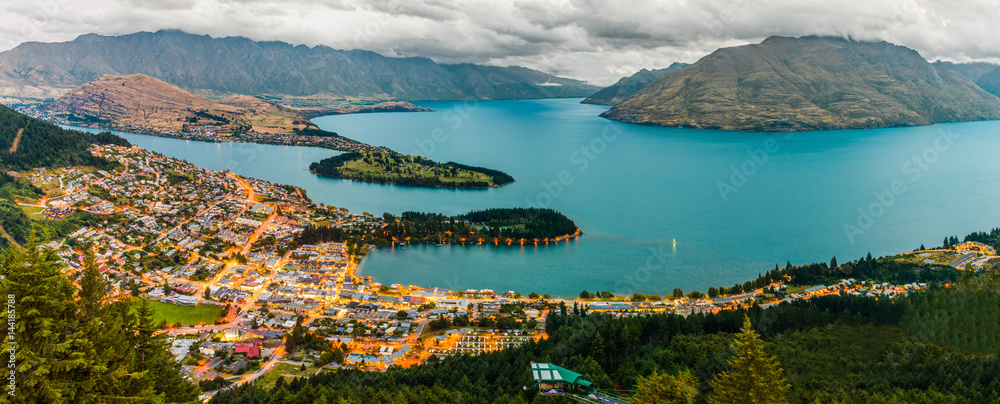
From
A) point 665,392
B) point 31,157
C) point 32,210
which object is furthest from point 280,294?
point 31,157

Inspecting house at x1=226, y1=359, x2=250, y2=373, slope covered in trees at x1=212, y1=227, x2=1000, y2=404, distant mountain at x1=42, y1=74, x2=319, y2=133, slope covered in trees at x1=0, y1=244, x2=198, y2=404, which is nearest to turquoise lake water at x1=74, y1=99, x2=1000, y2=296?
slope covered in trees at x1=212, y1=227, x2=1000, y2=404

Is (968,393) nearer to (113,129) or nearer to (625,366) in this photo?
(625,366)

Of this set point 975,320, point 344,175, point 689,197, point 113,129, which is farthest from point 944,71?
point 113,129

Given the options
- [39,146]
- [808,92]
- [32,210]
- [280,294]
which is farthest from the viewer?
[808,92]

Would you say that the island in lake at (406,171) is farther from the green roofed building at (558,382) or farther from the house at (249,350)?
the green roofed building at (558,382)

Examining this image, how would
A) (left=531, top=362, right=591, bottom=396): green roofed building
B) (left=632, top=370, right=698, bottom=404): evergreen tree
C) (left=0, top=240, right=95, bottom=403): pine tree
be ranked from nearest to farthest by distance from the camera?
(left=0, top=240, right=95, bottom=403): pine tree < (left=632, top=370, right=698, bottom=404): evergreen tree < (left=531, top=362, right=591, bottom=396): green roofed building

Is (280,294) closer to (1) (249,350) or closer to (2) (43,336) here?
(1) (249,350)

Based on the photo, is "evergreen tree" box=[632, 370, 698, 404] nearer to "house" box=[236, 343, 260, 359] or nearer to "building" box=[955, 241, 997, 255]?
"house" box=[236, 343, 260, 359]
